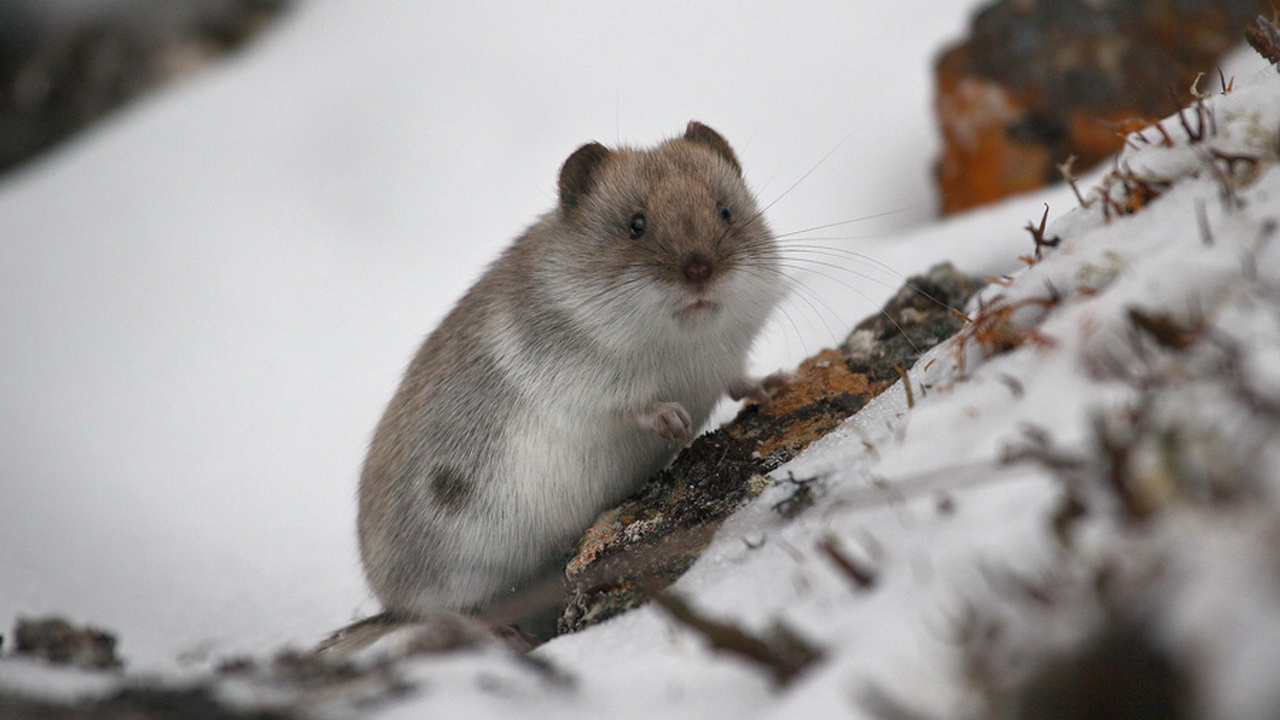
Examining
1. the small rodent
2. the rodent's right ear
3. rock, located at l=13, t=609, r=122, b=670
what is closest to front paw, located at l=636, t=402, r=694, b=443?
the small rodent

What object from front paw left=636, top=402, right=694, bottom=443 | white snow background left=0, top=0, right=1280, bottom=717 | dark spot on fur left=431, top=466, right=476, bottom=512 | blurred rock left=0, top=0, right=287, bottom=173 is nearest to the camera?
front paw left=636, top=402, right=694, bottom=443

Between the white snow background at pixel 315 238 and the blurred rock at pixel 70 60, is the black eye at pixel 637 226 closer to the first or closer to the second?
the white snow background at pixel 315 238

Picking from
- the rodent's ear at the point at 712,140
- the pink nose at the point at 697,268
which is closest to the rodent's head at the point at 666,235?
the pink nose at the point at 697,268

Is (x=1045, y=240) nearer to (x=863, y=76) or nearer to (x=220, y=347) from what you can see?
(x=863, y=76)

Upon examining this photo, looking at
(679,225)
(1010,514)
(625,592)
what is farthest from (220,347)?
(1010,514)

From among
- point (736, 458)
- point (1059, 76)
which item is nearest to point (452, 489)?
point (736, 458)

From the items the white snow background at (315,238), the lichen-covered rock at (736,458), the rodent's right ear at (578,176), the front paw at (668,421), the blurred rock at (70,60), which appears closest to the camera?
the lichen-covered rock at (736,458)

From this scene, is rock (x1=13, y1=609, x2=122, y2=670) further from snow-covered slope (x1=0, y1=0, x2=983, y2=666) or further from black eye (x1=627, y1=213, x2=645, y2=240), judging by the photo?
snow-covered slope (x1=0, y1=0, x2=983, y2=666)
